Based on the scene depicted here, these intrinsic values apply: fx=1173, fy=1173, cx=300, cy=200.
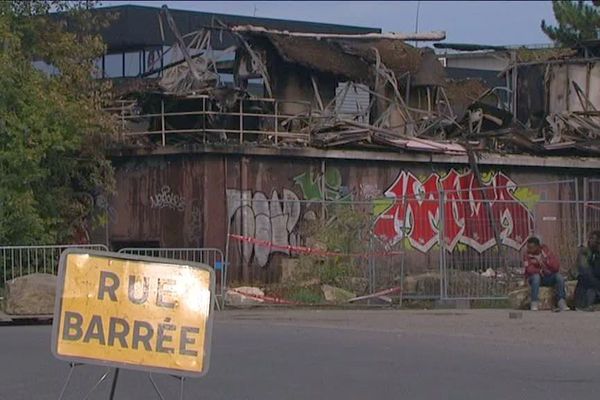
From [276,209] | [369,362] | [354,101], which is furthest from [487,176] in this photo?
[369,362]

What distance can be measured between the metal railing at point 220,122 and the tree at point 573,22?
2395 cm

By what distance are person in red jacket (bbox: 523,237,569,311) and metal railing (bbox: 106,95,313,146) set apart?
744cm

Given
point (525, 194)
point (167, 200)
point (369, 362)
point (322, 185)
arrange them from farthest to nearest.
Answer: point (525, 194) → point (322, 185) → point (167, 200) → point (369, 362)

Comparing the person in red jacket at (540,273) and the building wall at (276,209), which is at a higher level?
the building wall at (276,209)

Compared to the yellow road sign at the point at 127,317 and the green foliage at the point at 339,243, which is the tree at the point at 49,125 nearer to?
the green foliage at the point at 339,243

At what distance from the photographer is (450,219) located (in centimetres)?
2495

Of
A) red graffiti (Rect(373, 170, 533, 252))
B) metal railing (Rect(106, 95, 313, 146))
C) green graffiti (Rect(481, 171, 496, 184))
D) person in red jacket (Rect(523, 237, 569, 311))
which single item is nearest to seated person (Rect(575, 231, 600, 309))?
person in red jacket (Rect(523, 237, 569, 311))

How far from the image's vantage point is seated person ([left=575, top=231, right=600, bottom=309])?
19781 mm

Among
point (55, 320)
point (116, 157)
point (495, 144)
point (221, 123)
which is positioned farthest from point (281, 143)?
point (55, 320)

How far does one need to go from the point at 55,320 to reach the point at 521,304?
13.4m

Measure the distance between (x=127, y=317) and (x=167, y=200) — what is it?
57.1 ft

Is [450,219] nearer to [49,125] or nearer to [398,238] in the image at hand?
[398,238]

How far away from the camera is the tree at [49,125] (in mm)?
23672

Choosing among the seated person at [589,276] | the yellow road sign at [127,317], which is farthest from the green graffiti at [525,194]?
the yellow road sign at [127,317]
